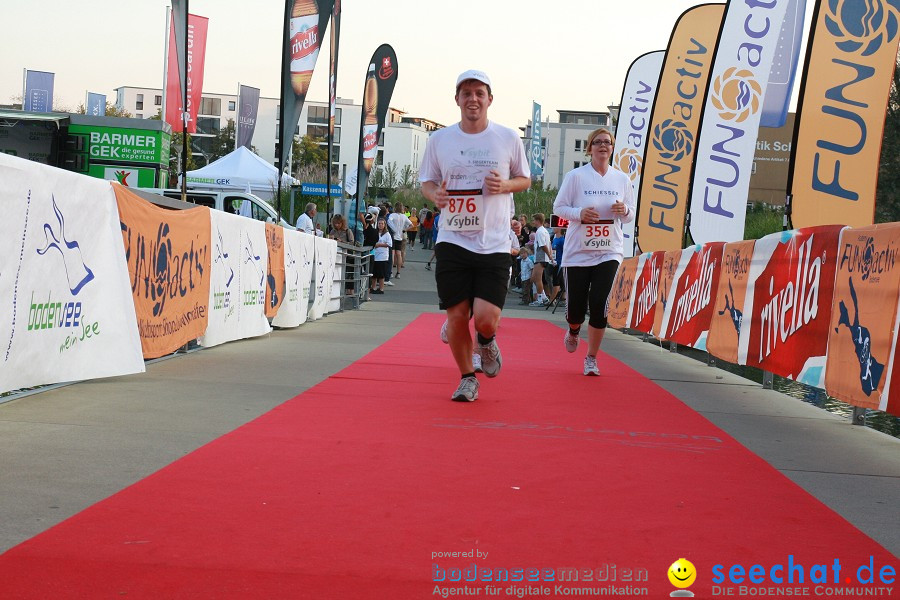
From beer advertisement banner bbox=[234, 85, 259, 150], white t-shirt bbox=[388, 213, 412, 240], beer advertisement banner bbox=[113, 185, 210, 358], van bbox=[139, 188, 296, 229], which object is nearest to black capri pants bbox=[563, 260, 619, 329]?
beer advertisement banner bbox=[113, 185, 210, 358]

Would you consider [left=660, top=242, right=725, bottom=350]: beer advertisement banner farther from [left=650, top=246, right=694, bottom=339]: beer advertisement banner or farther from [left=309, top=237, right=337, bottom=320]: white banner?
[left=309, top=237, right=337, bottom=320]: white banner

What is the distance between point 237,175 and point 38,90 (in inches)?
688

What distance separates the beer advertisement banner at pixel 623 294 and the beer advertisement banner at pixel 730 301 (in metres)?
5.81

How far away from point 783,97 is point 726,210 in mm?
2950

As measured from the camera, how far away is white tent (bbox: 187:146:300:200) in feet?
119

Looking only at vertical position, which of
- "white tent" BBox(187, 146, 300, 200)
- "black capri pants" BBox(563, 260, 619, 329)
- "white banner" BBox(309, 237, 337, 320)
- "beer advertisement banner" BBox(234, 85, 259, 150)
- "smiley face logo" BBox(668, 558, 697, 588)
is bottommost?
"white banner" BBox(309, 237, 337, 320)

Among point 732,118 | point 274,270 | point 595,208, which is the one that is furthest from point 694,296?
point 274,270

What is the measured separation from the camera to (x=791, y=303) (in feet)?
27.3

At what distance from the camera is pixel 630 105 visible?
73.5ft

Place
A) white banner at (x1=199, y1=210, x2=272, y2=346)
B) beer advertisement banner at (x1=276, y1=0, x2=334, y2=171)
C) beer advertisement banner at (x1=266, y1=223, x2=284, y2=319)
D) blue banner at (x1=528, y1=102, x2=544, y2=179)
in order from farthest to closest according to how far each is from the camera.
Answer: blue banner at (x1=528, y1=102, x2=544, y2=179), beer advertisement banner at (x1=276, y1=0, x2=334, y2=171), beer advertisement banner at (x1=266, y1=223, x2=284, y2=319), white banner at (x1=199, y1=210, x2=272, y2=346)

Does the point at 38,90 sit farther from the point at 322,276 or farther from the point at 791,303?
the point at 791,303

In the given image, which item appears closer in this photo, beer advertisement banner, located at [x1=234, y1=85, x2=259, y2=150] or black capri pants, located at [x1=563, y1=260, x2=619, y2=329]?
black capri pants, located at [x1=563, y1=260, x2=619, y2=329]

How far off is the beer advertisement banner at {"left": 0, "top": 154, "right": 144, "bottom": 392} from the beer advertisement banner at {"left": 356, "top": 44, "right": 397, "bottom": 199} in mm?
17870

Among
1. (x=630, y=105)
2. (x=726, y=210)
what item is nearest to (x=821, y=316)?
(x=726, y=210)
